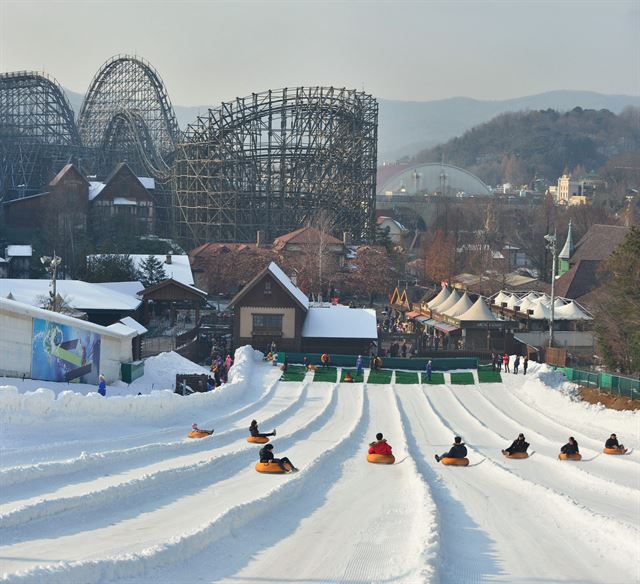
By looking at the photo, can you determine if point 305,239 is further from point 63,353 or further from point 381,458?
point 381,458

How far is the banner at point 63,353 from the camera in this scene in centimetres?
2031

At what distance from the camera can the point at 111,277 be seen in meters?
40.5

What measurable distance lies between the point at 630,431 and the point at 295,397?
802cm

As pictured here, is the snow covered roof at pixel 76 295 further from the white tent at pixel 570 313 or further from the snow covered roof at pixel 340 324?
the white tent at pixel 570 313

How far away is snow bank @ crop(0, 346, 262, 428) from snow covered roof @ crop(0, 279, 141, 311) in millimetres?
7642

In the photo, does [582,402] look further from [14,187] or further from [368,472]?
[14,187]

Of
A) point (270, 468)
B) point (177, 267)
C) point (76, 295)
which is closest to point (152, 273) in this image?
point (177, 267)

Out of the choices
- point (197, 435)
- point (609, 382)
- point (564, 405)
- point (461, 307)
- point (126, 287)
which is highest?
point (126, 287)

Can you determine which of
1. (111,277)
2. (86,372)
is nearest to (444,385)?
(86,372)

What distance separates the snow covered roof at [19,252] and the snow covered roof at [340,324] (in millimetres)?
20236

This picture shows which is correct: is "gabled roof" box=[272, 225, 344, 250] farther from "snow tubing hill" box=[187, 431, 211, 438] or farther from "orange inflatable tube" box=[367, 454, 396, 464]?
"orange inflatable tube" box=[367, 454, 396, 464]

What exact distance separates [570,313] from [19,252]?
87.7 ft

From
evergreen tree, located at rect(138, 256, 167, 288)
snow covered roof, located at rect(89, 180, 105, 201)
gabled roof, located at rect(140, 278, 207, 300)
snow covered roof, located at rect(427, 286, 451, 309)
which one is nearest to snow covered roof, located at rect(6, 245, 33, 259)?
evergreen tree, located at rect(138, 256, 167, 288)

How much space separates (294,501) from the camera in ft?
40.1
